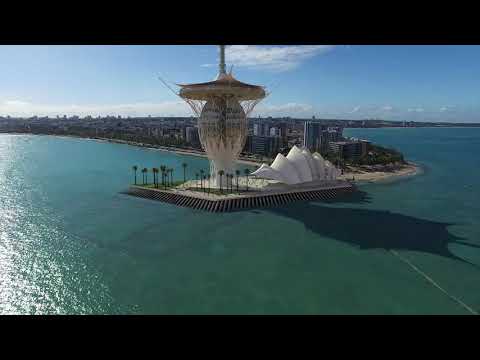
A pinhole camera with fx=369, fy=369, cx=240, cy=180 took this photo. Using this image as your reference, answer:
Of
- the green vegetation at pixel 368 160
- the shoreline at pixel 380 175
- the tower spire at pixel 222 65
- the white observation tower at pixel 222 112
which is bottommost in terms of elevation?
the shoreline at pixel 380 175

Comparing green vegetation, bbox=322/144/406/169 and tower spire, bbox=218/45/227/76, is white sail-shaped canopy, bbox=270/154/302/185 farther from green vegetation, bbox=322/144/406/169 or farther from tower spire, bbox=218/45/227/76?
green vegetation, bbox=322/144/406/169

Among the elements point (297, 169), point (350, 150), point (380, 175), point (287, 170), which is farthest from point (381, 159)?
point (287, 170)

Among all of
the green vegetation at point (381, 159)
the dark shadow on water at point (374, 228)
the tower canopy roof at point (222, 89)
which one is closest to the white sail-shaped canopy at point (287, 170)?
the dark shadow on water at point (374, 228)

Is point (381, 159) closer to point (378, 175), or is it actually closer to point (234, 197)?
point (378, 175)

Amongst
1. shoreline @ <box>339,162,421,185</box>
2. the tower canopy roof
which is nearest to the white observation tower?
the tower canopy roof

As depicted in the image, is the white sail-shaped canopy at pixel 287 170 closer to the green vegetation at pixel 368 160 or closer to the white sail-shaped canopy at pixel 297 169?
the white sail-shaped canopy at pixel 297 169

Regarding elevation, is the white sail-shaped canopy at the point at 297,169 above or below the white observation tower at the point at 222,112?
below

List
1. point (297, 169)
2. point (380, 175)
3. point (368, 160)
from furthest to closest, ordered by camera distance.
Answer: point (368, 160) → point (380, 175) → point (297, 169)
